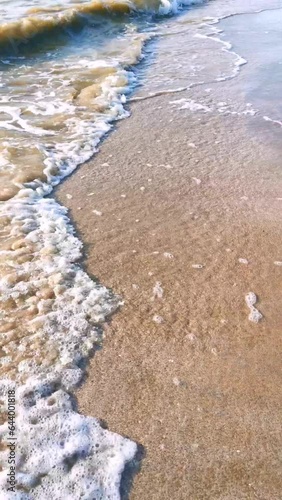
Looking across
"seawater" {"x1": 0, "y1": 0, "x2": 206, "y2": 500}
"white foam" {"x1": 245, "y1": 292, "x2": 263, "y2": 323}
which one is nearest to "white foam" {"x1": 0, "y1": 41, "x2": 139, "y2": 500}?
"seawater" {"x1": 0, "y1": 0, "x2": 206, "y2": 500}

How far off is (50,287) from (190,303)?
2.87 ft

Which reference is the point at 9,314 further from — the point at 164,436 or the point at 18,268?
the point at 164,436

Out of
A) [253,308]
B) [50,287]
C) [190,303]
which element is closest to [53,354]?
[50,287]

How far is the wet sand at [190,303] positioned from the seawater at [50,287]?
0.38ft

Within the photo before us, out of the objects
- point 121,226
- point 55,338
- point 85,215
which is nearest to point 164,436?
point 55,338

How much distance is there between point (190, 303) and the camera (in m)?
3.16

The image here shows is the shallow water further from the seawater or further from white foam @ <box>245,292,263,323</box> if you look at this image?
white foam @ <box>245,292,263,323</box>

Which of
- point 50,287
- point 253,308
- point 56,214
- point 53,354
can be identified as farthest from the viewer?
point 56,214

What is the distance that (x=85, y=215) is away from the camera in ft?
13.6

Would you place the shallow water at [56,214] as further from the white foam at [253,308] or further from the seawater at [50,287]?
the white foam at [253,308]

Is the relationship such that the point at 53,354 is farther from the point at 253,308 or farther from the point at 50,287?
the point at 253,308

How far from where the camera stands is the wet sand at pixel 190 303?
2.29 meters

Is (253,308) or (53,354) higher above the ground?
(53,354)

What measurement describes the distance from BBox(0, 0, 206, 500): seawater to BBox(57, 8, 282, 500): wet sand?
0.38ft
